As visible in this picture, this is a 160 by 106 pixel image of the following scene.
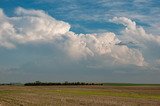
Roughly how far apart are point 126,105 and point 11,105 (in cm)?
1282

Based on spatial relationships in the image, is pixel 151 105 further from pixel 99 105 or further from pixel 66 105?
pixel 66 105

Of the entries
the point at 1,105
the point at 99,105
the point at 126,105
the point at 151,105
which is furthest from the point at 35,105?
the point at 151,105

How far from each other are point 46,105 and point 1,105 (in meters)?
4.78

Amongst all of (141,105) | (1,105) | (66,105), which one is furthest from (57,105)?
(141,105)

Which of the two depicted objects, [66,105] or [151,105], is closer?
[66,105]

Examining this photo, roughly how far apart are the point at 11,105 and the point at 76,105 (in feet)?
23.2

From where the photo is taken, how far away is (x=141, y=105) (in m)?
40.3

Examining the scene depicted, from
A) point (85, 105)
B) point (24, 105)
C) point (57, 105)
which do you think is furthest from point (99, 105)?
point (24, 105)

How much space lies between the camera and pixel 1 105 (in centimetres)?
3709

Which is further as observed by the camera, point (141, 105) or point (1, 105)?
point (141, 105)

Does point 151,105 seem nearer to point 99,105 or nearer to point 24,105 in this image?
point 99,105

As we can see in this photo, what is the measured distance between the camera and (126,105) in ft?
129

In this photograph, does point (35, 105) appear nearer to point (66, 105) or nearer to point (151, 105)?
point (66, 105)

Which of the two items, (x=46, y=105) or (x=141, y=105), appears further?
(x=141, y=105)
